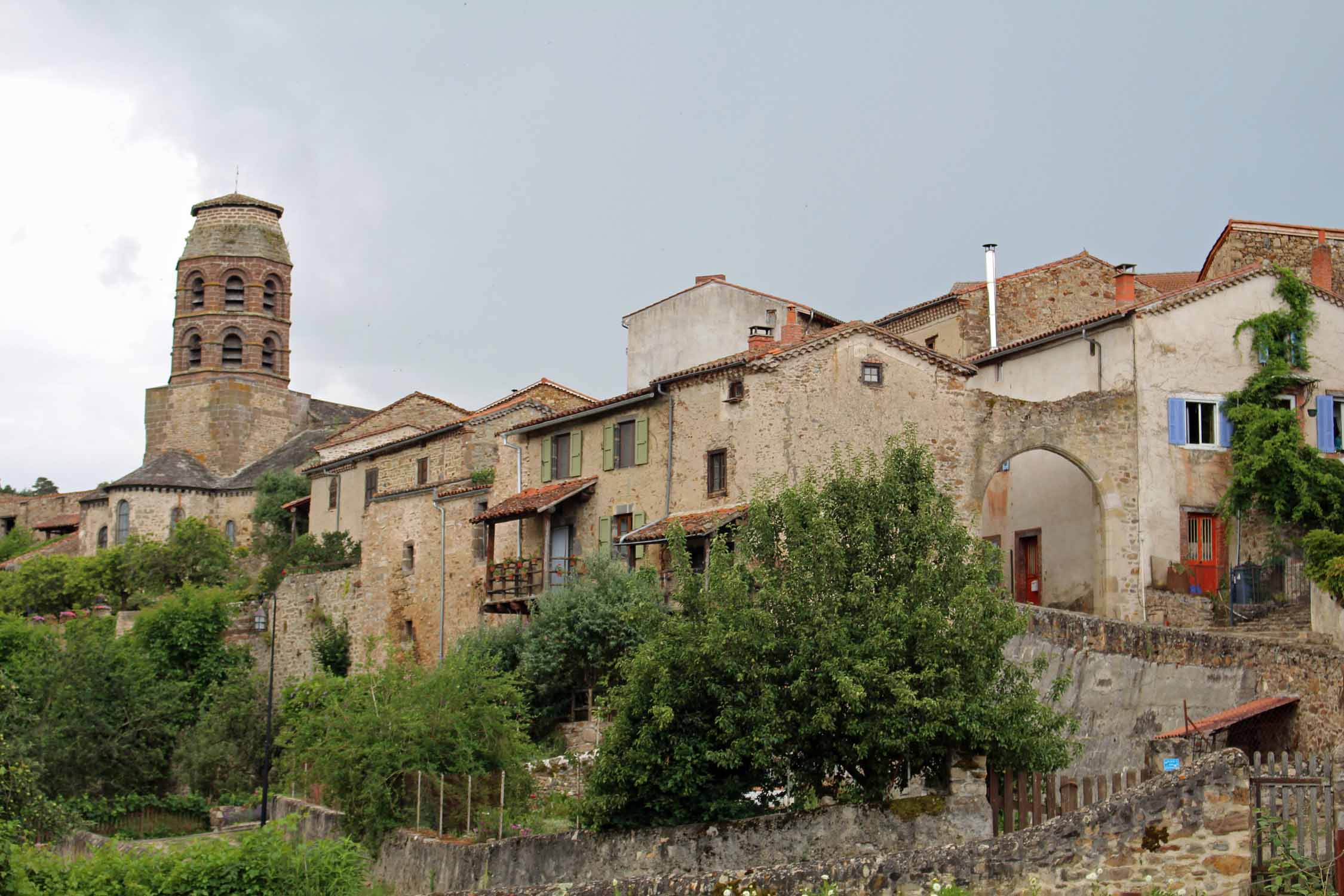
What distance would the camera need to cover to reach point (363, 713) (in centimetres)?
2481

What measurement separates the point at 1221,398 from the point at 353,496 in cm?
2709

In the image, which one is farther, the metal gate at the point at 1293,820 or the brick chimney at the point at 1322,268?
the brick chimney at the point at 1322,268

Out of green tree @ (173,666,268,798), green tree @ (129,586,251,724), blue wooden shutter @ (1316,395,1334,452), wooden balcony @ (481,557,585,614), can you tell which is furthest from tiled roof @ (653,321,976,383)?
green tree @ (129,586,251,724)

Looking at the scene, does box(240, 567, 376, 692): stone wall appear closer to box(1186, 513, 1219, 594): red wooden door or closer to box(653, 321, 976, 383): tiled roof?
box(653, 321, 976, 383): tiled roof

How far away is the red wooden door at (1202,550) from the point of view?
111 ft

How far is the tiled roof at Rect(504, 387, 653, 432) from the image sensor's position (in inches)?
1406

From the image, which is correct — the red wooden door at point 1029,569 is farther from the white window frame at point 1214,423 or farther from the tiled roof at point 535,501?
the tiled roof at point 535,501

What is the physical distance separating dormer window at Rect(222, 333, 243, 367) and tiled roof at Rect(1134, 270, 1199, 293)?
140ft

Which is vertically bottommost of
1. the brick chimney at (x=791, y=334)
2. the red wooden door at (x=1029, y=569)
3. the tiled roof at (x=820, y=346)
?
the red wooden door at (x=1029, y=569)

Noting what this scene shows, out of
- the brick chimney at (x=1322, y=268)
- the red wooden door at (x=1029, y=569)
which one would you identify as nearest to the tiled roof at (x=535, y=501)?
the red wooden door at (x=1029, y=569)

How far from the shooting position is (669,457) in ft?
116

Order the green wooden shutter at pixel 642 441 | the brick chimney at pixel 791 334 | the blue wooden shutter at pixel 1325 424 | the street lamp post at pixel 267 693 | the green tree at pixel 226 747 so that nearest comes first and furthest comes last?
1. the blue wooden shutter at pixel 1325 424
2. the street lamp post at pixel 267 693
3. the brick chimney at pixel 791 334
4. the green wooden shutter at pixel 642 441
5. the green tree at pixel 226 747

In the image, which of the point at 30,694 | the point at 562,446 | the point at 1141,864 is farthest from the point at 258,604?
the point at 1141,864

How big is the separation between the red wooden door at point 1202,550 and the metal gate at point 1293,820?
19871 mm
